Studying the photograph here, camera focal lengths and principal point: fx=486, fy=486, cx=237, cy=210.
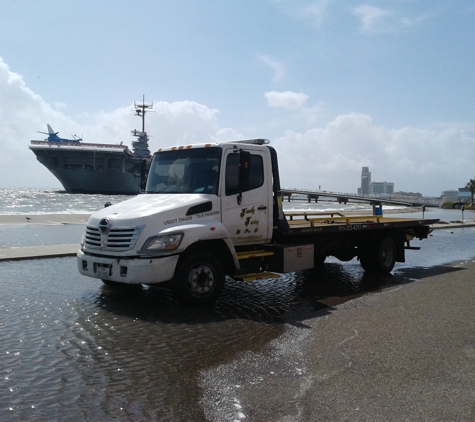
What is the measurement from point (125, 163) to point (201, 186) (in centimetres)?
8819

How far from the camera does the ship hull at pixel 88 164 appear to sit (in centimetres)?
9162

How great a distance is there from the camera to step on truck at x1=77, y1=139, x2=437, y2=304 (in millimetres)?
7266

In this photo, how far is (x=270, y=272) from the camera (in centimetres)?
919

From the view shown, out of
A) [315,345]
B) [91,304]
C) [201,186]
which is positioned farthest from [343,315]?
[91,304]

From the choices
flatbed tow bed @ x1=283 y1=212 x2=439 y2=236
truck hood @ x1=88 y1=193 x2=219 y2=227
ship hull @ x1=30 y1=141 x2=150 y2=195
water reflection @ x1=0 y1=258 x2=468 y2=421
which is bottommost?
water reflection @ x1=0 y1=258 x2=468 y2=421

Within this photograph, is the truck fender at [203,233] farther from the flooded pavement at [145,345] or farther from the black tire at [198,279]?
the flooded pavement at [145,345]

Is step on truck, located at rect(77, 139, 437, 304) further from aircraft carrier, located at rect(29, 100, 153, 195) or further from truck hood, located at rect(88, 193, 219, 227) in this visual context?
aircraft carrier, located at rect(29, 100, 153, 195)

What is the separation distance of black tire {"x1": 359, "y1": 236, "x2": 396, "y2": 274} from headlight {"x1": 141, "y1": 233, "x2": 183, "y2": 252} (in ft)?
19.2

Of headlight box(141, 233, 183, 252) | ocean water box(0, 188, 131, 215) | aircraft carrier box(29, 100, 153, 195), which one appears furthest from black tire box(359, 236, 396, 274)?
aircraft carrier box(29, 100, 153, 195)

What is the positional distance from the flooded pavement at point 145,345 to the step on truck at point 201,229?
1.85 feet

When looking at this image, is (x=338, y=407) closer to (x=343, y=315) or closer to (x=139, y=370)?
(x=139, y=370)

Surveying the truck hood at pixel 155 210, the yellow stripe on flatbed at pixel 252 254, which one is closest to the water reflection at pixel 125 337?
the yellow stripe on flatbed at pixel 252 254

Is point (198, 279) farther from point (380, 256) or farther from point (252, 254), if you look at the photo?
point (380, 256)

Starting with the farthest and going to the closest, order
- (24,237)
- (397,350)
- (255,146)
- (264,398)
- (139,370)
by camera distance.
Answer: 1. (24,237)
2. (255,146)
3. (397,350)
4. (139,370)
5. (264,398)
